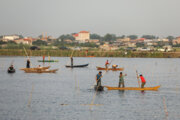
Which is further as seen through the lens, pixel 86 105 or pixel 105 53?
pixel 105 53

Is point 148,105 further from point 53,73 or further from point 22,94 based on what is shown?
point 53,73

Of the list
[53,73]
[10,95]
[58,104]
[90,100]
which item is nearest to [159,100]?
[90,100]

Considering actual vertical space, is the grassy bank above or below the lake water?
above

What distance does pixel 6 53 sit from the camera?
512 ft

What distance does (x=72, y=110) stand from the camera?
32281mm

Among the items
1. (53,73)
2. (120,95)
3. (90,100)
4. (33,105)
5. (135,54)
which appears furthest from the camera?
(135,54)

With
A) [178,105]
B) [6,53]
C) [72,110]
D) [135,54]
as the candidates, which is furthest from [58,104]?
[6,53]

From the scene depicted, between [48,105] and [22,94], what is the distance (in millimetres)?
8643

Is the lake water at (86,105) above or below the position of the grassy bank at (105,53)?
below

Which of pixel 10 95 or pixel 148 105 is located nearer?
pixel 148 105

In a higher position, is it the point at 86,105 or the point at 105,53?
the point at 105,53

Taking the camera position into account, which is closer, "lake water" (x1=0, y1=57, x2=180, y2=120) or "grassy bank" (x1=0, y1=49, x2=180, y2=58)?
"lake water" (x1=0, y1=57, x2=180, y2=120)

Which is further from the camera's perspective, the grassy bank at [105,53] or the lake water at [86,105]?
the grassy bank at [105,53]

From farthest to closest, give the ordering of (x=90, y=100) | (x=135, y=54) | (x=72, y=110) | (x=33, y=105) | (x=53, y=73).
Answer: (x=135, y=54) → (x=53, y=73) → (x=90, y=100) → (x=33, y=105) → (x=72, y=110)
